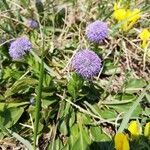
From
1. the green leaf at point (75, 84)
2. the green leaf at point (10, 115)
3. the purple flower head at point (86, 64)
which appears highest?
the purple flower head at point (86, 64)

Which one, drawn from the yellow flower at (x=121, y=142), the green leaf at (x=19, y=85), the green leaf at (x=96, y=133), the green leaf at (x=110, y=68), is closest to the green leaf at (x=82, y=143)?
the green leaf at (x=96, y=133)

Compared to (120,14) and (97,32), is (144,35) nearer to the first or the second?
(120,14)

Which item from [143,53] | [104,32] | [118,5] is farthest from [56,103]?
[118,5]

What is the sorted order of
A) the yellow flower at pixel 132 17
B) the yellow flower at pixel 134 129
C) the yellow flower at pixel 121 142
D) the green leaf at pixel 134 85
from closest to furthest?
the yellow flower at pixel 121 142 < the yellow flower at pixel 134 129 < the green leaf at pixel 134 85 < the yellow flower at pixel 132 17

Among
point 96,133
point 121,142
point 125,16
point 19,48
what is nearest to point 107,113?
point 96,133

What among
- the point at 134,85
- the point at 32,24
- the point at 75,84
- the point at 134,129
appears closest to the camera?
the point at 134,129

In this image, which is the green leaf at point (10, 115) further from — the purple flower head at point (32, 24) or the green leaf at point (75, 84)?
the purple flower head at point (32, 24)

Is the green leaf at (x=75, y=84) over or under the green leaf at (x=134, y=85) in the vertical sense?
over
